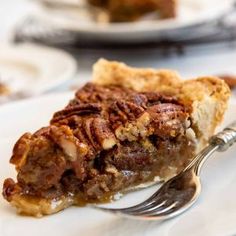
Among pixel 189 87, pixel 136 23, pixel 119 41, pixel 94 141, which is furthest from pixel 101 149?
pixel 136 23

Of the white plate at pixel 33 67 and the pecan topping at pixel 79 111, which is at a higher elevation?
the pecan topping at pixel 79 111

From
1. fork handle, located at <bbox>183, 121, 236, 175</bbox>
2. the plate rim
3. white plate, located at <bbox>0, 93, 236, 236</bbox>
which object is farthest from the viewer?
the plate rim

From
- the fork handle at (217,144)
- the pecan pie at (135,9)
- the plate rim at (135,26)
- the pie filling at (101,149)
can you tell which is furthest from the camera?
the pecan pie at (135,9)

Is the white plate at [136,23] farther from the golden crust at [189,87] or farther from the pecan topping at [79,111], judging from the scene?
the pecan topping at [79,111]

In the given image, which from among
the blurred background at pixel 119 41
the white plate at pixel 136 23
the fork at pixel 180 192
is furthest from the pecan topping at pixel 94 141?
the white plate at pixel 136 23

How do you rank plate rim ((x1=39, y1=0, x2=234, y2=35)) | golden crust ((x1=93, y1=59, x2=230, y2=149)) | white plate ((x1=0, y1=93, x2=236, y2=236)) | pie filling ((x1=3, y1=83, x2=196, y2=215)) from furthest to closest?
plate rim ((x1=39, y1=0, x2=234, y2=35)), golden crust ((x1=93, y1=59, x2=230, y2=149)), pie filling ((x1=3, y1=83, x2=196, y2=215)), white plate ((x1=0, y1=93, x2=236, y2=236))

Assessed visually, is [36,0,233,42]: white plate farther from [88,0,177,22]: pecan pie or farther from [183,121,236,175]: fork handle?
[183,121,236,175]: fork handle

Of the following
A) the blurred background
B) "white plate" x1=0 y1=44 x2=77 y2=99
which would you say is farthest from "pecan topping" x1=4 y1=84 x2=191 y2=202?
the blurred background
